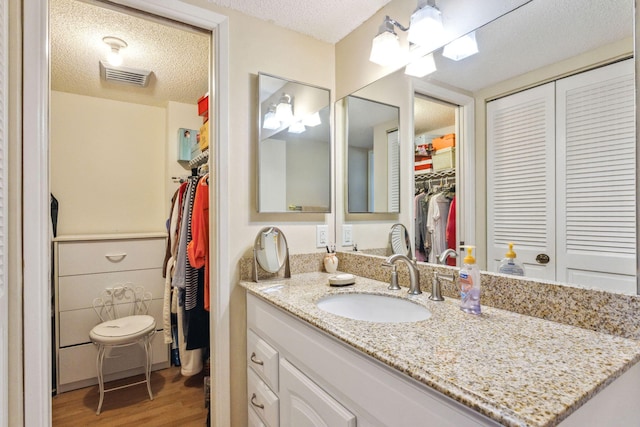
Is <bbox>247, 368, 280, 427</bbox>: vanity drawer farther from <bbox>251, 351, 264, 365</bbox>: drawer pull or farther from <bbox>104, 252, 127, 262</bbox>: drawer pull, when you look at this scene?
<bbox>104, 252, 127, 262</bbox>: drawer pull

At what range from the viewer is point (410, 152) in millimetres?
1427

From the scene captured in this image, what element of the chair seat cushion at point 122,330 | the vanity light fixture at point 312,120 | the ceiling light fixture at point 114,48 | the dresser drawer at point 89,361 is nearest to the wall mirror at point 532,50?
the vanity light fixture at point 312,120

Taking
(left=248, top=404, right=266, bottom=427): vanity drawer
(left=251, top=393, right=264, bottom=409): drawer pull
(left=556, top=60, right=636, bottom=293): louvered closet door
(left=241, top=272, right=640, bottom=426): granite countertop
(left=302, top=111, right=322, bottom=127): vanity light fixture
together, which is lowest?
(left=248, top=404, right=266, bottom=427): vanity drawer

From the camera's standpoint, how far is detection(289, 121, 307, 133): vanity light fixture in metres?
1.67

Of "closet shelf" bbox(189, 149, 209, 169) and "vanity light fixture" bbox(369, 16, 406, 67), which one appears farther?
"closet shelf" bbox(189, 149, 209, 169)

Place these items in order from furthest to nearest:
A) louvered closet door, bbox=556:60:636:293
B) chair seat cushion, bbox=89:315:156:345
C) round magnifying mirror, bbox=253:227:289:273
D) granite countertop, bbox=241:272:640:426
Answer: chair seat cushion, bbox=89:315:156:345 → round magnifying mirror, bbox=253:227:289:273 → louvered closet door, bbox=556:60:636:293 → granite countertop, bbox=241:272:640:426

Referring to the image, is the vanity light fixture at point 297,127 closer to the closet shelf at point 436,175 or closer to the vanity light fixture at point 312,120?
the vanity light fixture at point 312,120

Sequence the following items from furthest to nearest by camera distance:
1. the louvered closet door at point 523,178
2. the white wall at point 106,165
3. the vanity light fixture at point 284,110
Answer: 1. the white wall at point 106,165
2. the vanity light fixture at point 284,110
3. the louvered closet door at point 523,178

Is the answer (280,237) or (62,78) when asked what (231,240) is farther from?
(62,78)

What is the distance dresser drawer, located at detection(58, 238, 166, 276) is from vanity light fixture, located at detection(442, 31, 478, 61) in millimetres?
2324

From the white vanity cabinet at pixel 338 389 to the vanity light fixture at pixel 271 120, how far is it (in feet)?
2.83

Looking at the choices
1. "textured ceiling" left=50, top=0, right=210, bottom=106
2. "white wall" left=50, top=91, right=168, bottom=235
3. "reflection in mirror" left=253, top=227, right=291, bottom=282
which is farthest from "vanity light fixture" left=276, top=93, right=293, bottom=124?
"white wall" left=50, top=91, right=168, bottom=235

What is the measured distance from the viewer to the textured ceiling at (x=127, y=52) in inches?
62.6

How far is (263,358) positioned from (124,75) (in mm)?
2173
